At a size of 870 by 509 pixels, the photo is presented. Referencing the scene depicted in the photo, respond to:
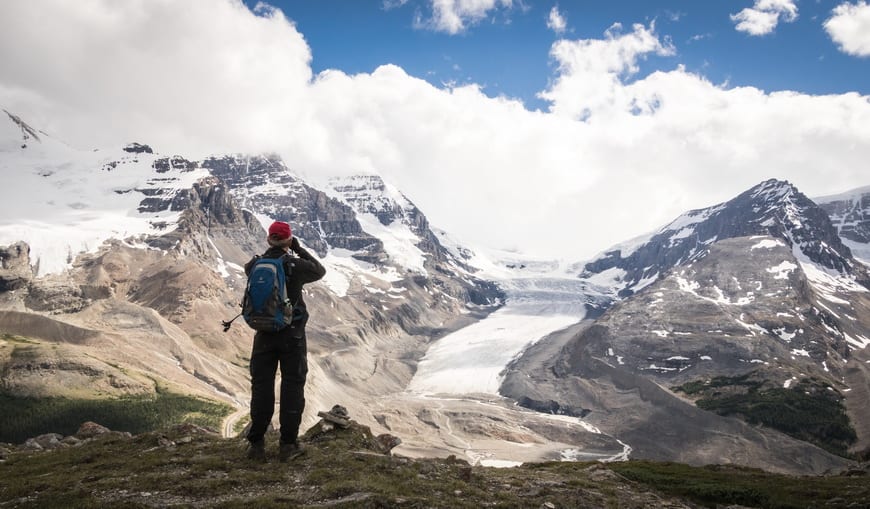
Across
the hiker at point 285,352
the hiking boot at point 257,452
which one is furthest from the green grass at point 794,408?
the hiker at point 285,352

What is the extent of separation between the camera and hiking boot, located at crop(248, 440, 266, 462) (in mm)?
13797

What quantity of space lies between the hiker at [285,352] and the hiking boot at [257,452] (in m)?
0.71

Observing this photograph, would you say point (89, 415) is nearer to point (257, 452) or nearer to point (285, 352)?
point (257, 452)

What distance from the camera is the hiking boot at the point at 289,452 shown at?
1365 centimetres

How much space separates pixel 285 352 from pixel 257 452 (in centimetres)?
331

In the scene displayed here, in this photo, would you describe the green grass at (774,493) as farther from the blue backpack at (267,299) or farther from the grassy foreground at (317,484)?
the blue backpack at (267,299)

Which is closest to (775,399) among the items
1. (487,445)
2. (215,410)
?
(487,445)

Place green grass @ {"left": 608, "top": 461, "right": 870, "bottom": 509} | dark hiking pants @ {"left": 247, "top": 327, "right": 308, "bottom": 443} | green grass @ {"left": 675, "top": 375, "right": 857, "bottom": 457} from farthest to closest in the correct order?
green grass @ {"left": 675, "top": 375, "right": 857, "bottom": 457}, green grass @ {"left": 608, "top": 461, "right": 870, "bottom": 509}, dark hiking pants @ {"left": 247, "top": 327, "right": 308, "bottom": 443}

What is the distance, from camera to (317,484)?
11.9 metres

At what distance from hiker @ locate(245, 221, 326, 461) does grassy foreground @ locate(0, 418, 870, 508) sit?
1.48 metres

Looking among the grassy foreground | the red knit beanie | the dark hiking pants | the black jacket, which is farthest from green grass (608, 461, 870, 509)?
the red knit beanie

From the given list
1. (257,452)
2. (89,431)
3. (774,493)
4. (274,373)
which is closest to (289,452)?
(257,452)

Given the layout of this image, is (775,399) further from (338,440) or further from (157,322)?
(157,322)

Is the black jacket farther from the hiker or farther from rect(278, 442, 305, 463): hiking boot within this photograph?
rect(278, 442, 305, 463): hiking boot
